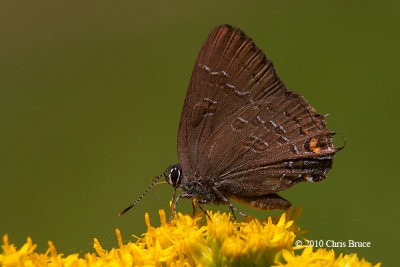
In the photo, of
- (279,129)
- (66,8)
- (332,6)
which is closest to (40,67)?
(66,8)

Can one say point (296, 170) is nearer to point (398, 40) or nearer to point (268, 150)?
point (268, 150)

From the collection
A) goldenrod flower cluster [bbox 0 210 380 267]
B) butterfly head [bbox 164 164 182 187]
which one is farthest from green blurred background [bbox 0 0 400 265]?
goldenrod flower cluster [bbox 0 210 380 267]

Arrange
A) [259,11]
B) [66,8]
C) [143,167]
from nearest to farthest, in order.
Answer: [143,167]
[259,11]
[66,8]

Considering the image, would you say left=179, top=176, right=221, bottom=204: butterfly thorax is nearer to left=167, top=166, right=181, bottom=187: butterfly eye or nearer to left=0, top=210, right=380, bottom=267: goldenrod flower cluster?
left=167, top=166, right=181, bottom=187: butterfly eye

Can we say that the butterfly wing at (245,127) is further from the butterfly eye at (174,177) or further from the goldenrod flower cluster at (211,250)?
the goldenrod flower cluster at (211,250)

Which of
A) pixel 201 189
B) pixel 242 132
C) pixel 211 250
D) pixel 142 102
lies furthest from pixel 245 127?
pixel 142 102

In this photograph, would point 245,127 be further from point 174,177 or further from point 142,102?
→ point 142,102
